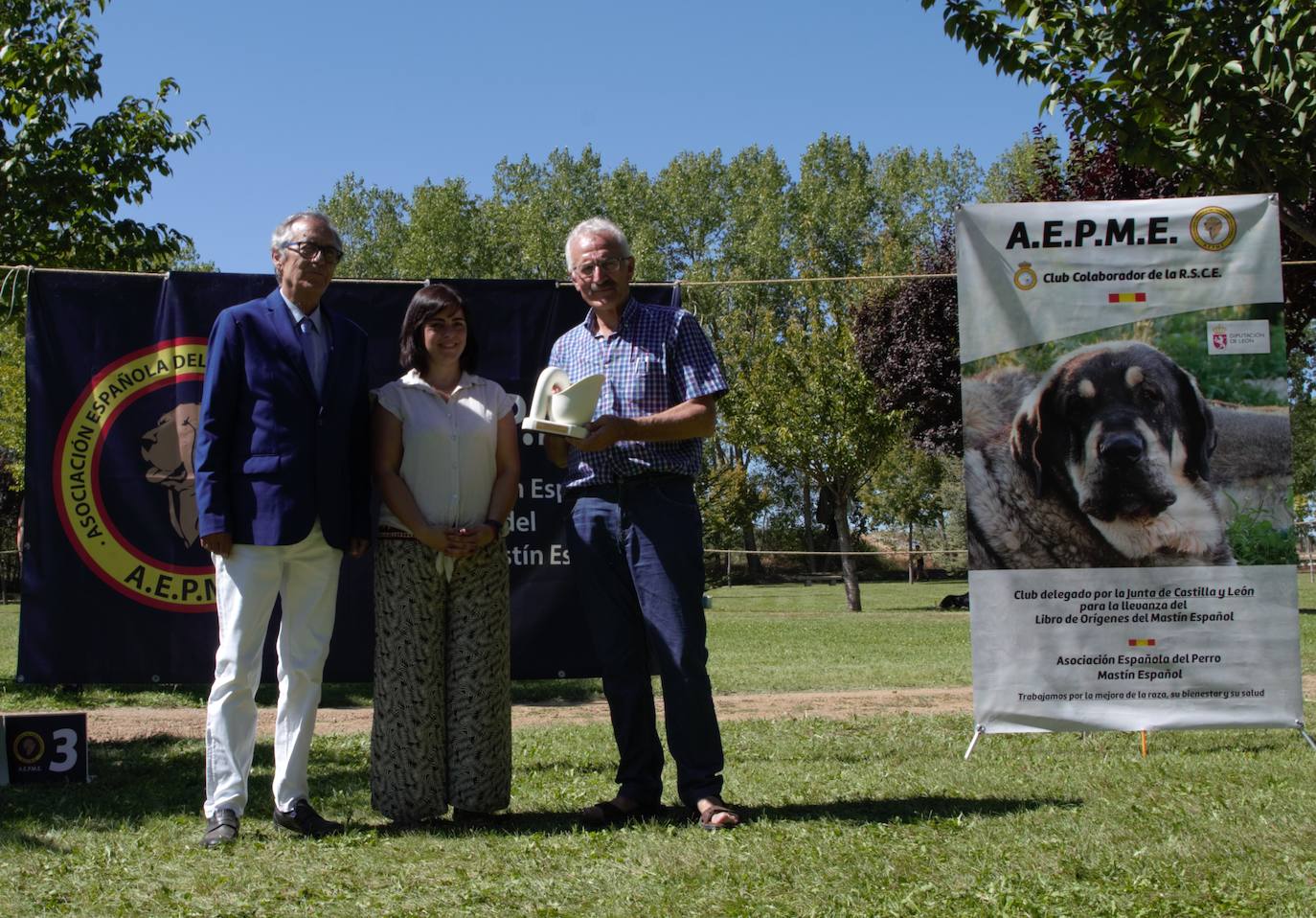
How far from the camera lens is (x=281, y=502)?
4395 millimetres

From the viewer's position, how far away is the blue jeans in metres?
4.57

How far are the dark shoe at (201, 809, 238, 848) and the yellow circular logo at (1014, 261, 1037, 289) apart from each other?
4173 millimetres

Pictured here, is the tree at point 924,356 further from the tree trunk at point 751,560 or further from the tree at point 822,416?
the tree trunk at point 751,560

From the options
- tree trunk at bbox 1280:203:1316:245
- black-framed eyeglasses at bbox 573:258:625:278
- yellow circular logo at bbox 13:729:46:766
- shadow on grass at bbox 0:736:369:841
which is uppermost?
tree trunk at bbox 1280:203:1316:245

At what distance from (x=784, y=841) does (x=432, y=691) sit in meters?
1.34

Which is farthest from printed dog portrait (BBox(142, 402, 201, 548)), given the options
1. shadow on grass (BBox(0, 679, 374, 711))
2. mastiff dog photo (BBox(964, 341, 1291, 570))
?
mastiff dog photo (BBox(964, 341, 1291, 570))

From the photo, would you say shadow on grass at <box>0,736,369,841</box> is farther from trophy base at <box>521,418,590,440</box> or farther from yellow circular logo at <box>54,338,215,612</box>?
trophy base at <box>521,418,590,440</box>

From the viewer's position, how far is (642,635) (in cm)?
480

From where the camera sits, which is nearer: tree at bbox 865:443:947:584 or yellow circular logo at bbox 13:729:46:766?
yellow circular logo at bbox 13:729:46:766

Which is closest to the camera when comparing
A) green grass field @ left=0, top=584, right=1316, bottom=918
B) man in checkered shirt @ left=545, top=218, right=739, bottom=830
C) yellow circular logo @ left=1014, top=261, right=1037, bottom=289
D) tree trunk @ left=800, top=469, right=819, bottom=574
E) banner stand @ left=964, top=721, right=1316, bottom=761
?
green grass field @ left=0, top=584, right=1316, bottom=918

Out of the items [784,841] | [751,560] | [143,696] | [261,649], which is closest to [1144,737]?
[784,841]

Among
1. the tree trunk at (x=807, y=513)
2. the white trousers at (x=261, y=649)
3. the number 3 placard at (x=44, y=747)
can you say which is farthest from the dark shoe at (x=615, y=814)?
the tree trunk at (x=807, y=513)

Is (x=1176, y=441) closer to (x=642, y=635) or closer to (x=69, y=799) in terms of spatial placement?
(x=642, y=635)

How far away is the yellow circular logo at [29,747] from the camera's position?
5766 mm
